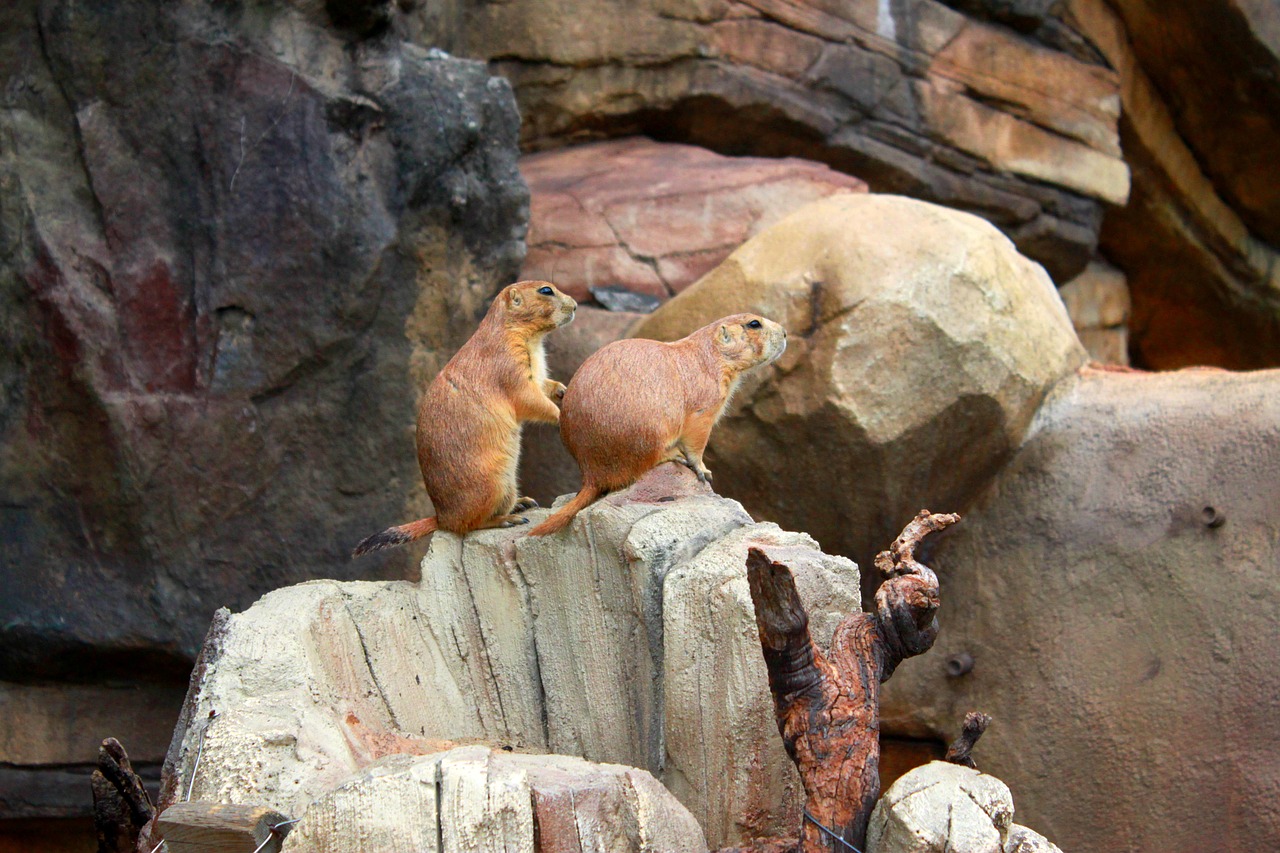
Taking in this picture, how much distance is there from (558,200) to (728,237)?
115cm

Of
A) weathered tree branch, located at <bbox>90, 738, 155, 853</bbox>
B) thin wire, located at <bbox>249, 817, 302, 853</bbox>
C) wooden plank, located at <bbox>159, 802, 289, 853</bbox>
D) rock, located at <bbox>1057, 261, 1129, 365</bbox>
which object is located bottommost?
rock, located at <bbox>1057, 261, 1129, 365</bbox>

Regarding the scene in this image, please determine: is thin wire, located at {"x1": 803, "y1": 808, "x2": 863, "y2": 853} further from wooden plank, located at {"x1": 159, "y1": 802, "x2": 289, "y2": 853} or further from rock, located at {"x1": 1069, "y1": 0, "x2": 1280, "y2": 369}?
rock, located at {"x1": 1069, "y1": 0, "x2": 1280, "y2": 369}

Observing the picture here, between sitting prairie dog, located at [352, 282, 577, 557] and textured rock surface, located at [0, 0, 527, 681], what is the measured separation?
5.50ft

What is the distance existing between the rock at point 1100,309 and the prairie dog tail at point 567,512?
7.68 metres

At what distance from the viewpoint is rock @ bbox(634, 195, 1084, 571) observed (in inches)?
273

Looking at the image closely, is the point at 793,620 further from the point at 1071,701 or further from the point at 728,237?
the point at 728,237

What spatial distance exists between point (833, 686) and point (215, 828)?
1.60 metres

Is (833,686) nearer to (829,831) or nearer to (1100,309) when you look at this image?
(829,831)

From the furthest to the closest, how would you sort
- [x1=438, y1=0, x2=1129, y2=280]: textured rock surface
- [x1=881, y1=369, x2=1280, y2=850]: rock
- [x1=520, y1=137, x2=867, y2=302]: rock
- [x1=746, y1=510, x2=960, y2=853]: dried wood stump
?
[x1=438, y1=0, x2=1129, y2=280]: textured rock surface
[x1=520, y1=137, x2=867, y2=302]: rock
[x1=881, y1=369, x2=1280, y2=850]: rock
[x1=746, y1=510, x2=960, y2=853]: dried wood stump

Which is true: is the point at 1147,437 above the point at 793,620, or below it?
below

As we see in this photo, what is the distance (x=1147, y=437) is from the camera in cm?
699

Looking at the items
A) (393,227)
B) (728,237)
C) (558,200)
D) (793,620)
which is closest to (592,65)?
(558,200)

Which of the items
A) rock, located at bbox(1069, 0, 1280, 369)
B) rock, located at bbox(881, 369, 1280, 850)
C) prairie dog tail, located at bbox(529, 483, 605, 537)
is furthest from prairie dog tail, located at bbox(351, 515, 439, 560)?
rock, located at bbox(1069, 0, 1280, 369)

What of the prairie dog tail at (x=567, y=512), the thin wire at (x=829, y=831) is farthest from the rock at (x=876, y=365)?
the thin wire at (x=829, y=831)
